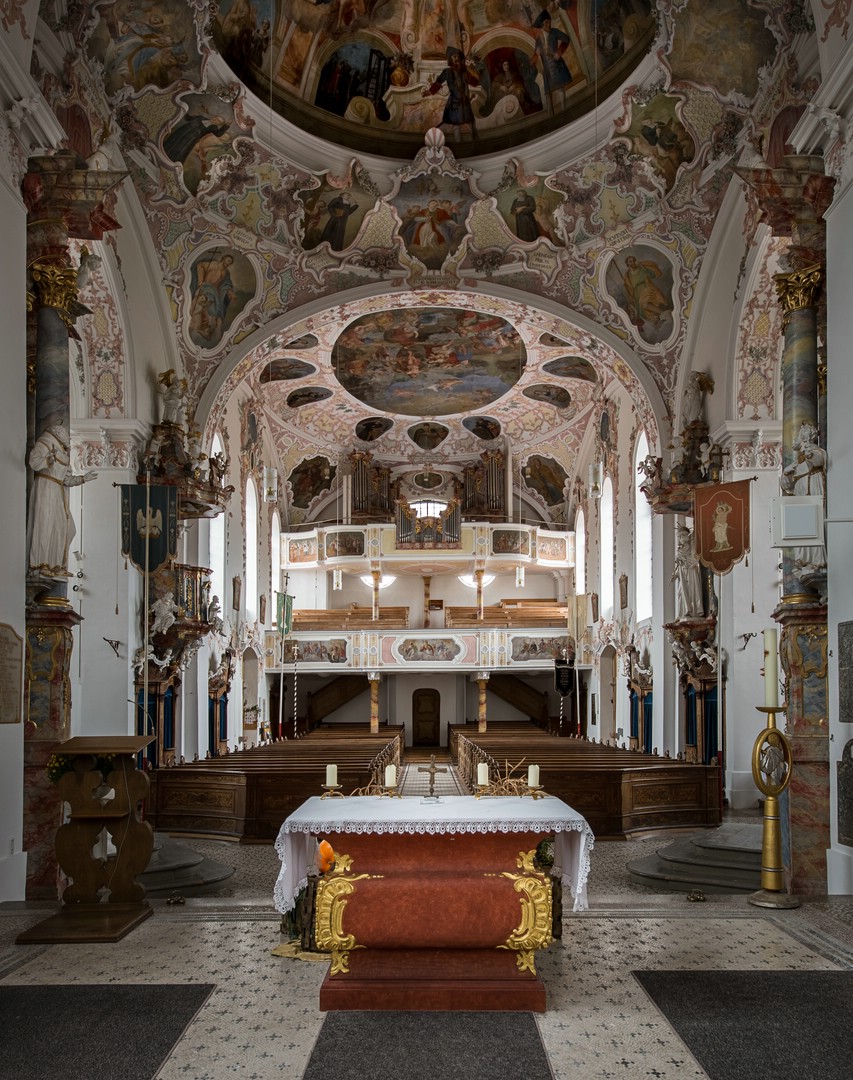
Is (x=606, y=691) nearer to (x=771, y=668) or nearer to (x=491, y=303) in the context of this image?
(x=491, y=303)

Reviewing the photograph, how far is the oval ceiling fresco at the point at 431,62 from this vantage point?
48.3ft

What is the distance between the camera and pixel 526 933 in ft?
18.6

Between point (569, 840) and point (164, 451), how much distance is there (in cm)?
1084

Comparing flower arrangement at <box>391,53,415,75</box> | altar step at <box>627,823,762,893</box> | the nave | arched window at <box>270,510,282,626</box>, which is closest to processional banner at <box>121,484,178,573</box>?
the nave

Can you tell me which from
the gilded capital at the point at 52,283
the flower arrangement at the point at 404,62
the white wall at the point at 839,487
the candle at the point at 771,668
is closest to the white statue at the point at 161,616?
the gilded capital at the point at 52,283

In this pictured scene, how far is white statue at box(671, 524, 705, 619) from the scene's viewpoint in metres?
16.3

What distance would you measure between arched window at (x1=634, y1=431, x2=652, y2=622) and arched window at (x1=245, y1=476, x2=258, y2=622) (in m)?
9.27

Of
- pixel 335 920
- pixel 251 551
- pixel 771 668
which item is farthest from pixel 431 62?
pixel 335 920

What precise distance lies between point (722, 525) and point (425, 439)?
Result: 1895 cm

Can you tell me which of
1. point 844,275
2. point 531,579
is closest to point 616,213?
point 844,275

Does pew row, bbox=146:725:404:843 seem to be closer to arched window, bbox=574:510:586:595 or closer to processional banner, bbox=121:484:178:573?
processional banner, bbox=121:484:178:573

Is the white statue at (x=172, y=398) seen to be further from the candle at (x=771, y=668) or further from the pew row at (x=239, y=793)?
the candle at (x=771, y=668)

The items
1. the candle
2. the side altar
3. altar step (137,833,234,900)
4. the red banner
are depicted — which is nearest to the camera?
the side altar

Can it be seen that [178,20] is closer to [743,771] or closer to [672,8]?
[672,8]
